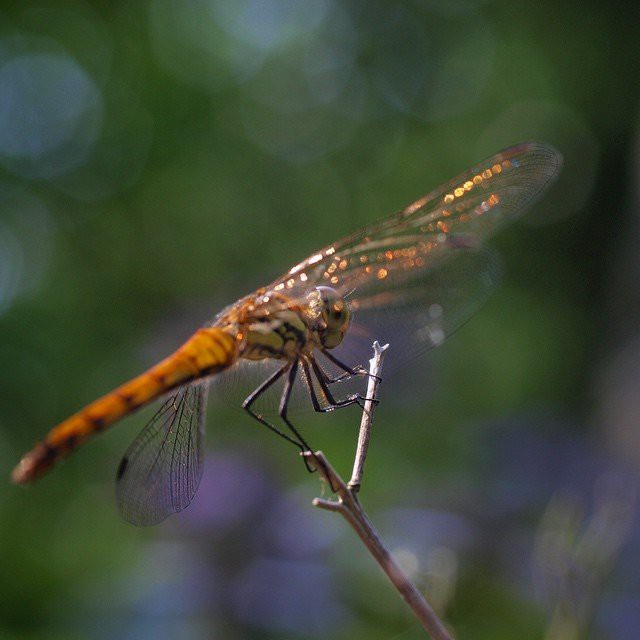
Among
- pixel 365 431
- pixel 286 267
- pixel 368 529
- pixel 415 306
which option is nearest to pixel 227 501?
pixel 415 306

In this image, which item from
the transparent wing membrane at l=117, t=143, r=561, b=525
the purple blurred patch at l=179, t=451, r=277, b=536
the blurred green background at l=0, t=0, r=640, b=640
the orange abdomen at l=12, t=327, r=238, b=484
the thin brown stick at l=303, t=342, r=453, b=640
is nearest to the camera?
the thin brown stick at l=303, t=342, r=453, b=640

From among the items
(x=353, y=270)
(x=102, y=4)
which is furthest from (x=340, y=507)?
(x=102, y=4)

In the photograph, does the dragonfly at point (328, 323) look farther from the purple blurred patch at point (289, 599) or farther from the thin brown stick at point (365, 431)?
the purple blurred patch at point (289, 599)

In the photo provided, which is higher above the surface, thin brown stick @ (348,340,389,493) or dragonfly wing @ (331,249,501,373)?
dragonfly wing @ (331,249,501,373)

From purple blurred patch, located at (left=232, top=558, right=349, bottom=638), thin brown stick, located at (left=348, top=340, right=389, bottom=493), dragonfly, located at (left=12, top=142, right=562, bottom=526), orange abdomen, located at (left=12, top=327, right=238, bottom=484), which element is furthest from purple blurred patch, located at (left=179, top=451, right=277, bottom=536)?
thin brown stick, located at (left=348, top=340, right=389, bottom=493)

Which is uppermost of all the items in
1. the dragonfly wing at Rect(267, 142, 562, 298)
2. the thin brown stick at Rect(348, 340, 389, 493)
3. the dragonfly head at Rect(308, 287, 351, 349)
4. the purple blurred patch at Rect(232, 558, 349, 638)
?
the dragonfly wing at Rect(267, 142, 562, 298)

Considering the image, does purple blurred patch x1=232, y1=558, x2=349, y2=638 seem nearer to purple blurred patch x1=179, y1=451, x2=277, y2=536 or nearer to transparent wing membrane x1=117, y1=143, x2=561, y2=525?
purple blurred patch x1=179, y1=451, x2=277, y2=536

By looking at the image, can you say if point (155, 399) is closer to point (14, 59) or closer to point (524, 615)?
point (524, 615)

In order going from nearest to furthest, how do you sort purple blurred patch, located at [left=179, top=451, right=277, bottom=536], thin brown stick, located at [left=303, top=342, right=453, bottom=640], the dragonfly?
thin brown stick, located at [left=303, top=342, right=453, bottom=640]
the dragonfly
purple blurred patch, located at [left=179, top=451, right=277, bottom=536]

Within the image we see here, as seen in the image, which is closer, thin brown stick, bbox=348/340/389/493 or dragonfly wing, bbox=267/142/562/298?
thin brown stick, bbox=348/340/389/493
